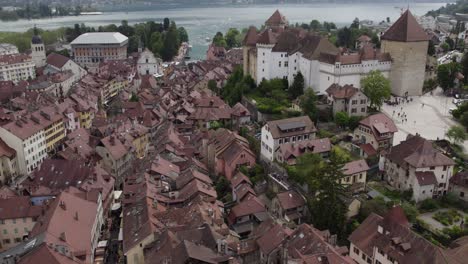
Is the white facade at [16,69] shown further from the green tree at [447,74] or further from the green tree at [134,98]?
the green tree at [447,74]

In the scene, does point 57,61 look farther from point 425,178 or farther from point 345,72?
point 425,178

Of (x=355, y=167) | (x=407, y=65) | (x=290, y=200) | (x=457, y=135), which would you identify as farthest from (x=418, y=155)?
(x=407, y=65)

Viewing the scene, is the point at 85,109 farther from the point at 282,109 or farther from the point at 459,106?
the point at 459,106

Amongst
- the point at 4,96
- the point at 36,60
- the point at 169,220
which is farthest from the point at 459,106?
the point at 36,60

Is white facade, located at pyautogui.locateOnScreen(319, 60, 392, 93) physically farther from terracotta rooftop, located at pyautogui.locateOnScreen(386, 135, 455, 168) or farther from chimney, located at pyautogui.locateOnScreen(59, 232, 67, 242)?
chimney, located at pyautogui.locateOnScreen(59, 232, 67, 242)

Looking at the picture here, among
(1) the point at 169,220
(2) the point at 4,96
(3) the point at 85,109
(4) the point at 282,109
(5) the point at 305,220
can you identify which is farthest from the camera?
(2) the point at 4,96

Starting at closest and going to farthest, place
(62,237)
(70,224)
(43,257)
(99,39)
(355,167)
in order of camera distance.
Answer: (43,257)
(62,237)
(70,224)
(355,167)
(99,39)

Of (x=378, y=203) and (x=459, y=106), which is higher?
(x=459, y=106)
